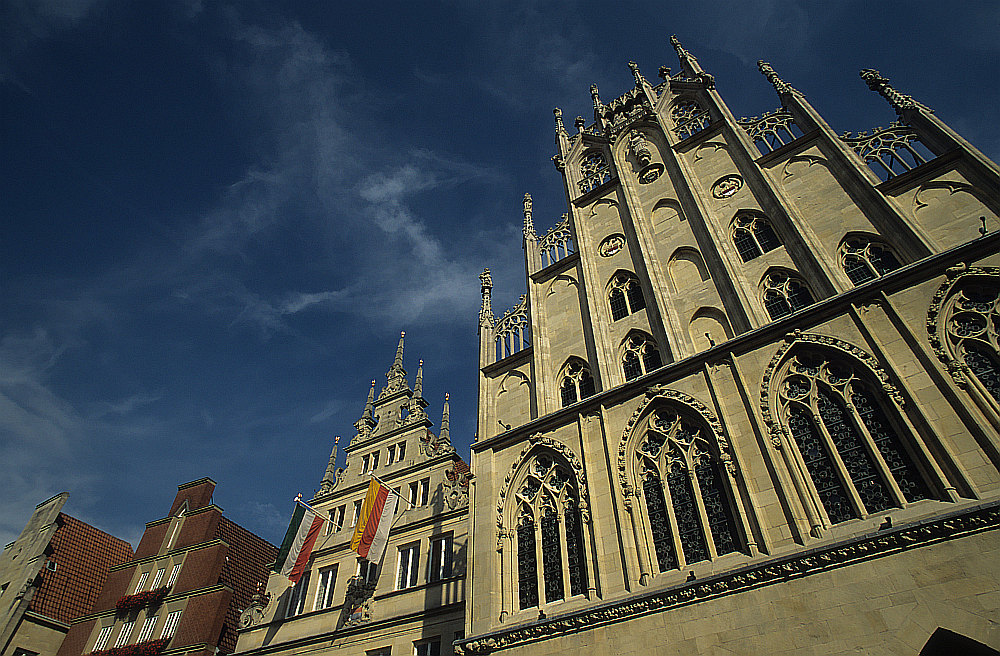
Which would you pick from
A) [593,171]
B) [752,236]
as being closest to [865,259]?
[752,236]

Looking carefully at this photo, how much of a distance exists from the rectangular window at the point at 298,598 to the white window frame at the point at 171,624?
19.8 ft

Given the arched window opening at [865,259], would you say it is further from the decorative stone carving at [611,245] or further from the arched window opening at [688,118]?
the arched window opening at [688,118]

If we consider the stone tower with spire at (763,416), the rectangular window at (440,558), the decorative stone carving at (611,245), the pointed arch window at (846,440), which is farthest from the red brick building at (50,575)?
the pointed arch window at (846,440)

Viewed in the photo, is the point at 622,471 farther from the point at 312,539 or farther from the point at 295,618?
the point at 295,618

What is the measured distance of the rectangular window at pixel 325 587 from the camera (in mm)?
20517

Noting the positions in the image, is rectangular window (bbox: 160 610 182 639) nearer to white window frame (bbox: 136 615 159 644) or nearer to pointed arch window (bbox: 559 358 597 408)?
white window frame (bbox: 136 615 159 644)

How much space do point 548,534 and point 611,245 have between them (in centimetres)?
1008

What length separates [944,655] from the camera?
345 inches

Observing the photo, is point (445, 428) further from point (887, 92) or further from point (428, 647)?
point (887, 92)

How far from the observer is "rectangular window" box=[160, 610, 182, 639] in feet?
76.7

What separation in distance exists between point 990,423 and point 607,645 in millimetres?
7903

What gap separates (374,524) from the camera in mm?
18422

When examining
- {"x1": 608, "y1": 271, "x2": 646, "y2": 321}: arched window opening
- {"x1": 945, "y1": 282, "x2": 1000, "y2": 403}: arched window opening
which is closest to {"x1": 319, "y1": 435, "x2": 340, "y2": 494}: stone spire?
{"x1": 608, "y1": 271, "x2": 646, "y2": 321}: arched window opening

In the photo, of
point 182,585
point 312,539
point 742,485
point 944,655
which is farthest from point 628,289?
point 182,585
